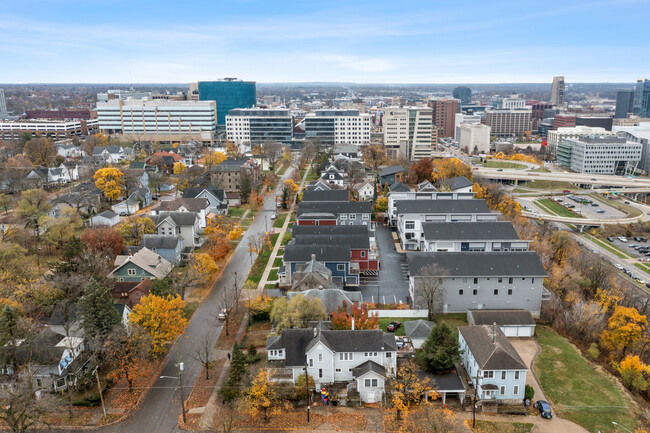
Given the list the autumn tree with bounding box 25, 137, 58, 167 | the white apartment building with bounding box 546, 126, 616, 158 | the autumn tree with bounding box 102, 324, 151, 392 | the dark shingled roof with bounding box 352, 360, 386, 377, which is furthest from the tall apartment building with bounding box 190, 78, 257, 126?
the dark shingled roof with bounding box 352, 360, 386, 377

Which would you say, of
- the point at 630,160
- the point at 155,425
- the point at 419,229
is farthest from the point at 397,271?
the point at 630,160

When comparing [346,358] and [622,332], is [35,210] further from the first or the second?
[622,332]

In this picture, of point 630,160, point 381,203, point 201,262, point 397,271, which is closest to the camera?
point 201,262

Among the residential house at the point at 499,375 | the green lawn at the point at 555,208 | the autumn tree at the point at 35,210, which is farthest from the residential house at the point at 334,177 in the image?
the residential house at the point at 499,375

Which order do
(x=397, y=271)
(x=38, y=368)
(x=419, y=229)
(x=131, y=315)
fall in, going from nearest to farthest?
(x=38, y=368) → (x=131, y=315) → (x=397, y=271) → (x=419, y=229)

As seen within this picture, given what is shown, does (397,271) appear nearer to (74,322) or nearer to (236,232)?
(236,232)

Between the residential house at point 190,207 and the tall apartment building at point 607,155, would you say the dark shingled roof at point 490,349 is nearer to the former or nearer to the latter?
the residential house at point 190,207

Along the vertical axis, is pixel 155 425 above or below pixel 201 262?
below
